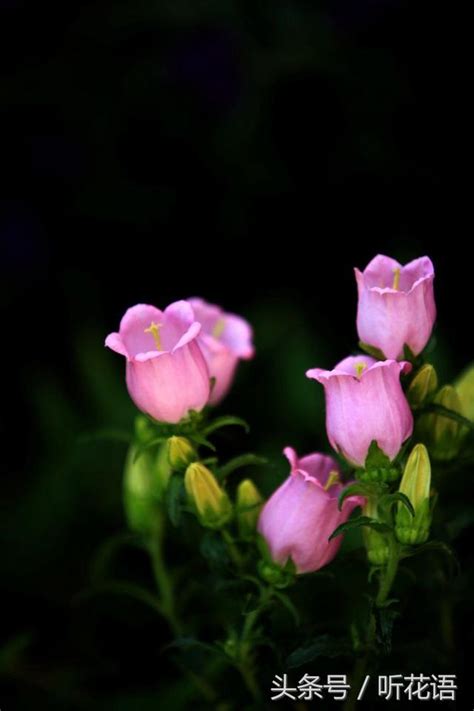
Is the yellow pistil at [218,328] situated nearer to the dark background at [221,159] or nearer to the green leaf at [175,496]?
the green leaf at [175,496]

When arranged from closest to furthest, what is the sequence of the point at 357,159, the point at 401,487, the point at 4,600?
the point at 401,487 → the point at 4,600 → the point at 357,159

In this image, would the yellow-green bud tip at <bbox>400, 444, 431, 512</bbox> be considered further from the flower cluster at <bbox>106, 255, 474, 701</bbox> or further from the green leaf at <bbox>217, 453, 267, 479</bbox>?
the green leaf at <bbox>217, 453, 267, 479</bbox>

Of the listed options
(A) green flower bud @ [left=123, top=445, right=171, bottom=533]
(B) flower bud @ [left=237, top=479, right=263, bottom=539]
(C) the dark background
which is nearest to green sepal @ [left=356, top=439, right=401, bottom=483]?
(B) flower bud @ [left=237, top=479, right=263, bottom=539]

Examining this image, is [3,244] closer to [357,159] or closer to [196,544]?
[357,159]

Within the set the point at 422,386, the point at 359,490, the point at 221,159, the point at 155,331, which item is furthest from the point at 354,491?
the point at 221,159

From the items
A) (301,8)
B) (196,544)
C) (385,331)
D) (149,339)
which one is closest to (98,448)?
(196,544)

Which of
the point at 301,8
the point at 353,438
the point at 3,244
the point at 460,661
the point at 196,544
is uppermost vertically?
the point at 301,8

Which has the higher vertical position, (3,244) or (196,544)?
(3,244)
